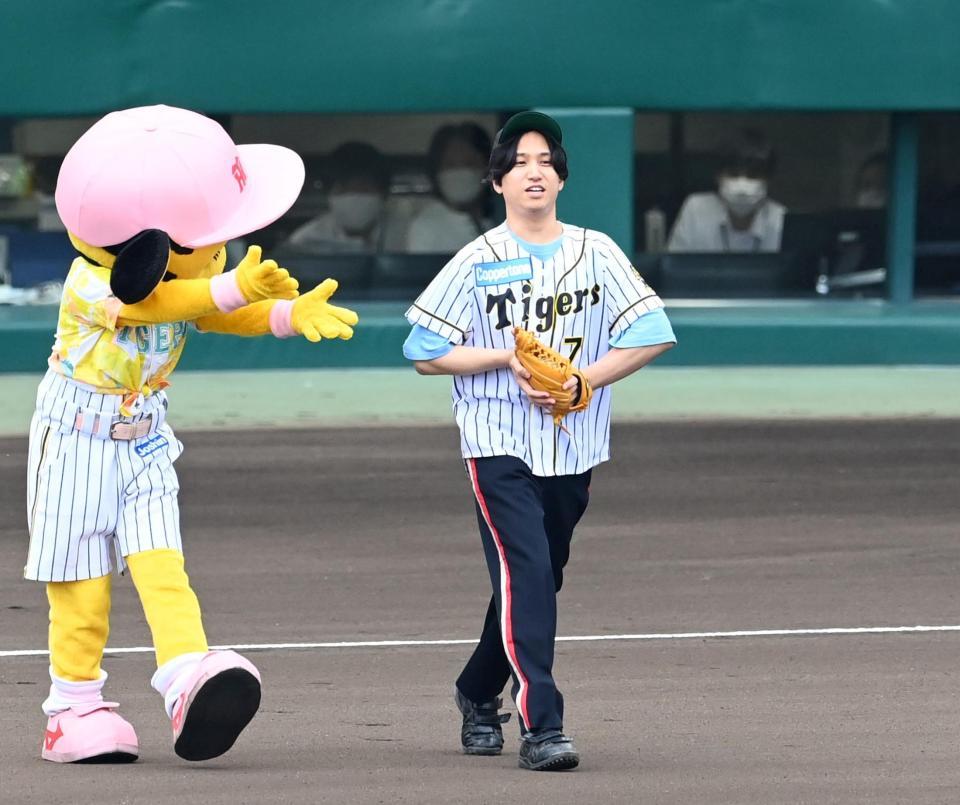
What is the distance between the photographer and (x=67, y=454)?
18.9ft

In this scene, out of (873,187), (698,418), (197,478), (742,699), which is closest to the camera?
(742,699)

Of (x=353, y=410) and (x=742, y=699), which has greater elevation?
(x=353, y=410)

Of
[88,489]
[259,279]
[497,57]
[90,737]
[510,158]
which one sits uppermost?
[497,57]

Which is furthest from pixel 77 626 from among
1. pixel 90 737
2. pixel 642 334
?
pixel 642 334

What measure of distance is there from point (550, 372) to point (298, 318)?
0.70 meters

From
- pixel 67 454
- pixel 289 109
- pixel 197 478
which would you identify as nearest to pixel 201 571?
pixel 197 478

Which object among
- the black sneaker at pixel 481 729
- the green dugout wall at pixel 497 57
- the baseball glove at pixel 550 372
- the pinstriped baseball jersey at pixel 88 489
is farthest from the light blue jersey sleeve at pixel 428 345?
the green dugout wall at pixel 497 57

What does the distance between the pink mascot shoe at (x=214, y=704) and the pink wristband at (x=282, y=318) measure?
90 cm

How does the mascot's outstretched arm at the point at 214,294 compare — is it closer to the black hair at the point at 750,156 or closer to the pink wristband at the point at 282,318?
the pink wristband at the point at 282,318

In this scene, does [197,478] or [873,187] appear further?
[873,187]

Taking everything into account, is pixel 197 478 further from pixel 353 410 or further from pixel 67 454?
pixel 67 454

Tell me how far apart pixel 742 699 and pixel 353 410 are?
7842mm

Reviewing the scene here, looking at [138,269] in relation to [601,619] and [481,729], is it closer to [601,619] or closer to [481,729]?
[481,729]

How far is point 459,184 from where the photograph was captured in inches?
666
